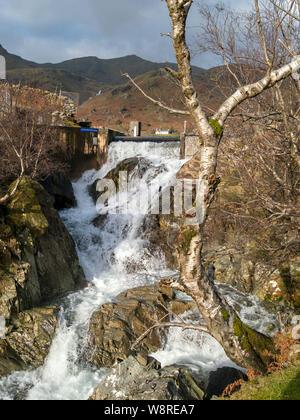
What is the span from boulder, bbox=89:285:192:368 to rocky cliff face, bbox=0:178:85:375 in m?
1.35

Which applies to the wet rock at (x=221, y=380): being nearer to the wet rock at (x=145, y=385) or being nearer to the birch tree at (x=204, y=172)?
the wet rock at (x=145, y=385)

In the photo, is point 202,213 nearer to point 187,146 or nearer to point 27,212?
point 27,212

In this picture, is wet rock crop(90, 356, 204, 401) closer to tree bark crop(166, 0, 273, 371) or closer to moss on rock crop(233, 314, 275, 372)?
tree bark crop(166, 0, 273, 371)

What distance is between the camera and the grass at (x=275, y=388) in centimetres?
460

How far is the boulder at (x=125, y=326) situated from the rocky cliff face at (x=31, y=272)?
135cm

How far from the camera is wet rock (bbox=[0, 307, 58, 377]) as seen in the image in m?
7.87

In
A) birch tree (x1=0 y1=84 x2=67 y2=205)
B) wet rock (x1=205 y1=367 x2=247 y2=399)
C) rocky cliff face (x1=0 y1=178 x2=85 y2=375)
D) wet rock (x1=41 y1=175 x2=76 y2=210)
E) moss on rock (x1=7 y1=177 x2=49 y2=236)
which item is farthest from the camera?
wet rock (x1=41 y1=175 x2=76 y2=210)

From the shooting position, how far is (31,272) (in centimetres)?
984

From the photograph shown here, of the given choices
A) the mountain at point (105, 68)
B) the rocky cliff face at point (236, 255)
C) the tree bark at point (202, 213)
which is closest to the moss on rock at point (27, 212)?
the rocky cliff face at point (236, 255)

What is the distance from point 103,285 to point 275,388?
858 centimetres

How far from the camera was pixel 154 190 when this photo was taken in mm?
17797

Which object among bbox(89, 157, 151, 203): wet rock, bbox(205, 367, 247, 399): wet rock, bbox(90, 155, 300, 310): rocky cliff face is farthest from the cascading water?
bbox(205, 367, 247, 399): wet rock

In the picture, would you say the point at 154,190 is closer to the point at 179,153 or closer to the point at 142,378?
the point at 179,153
